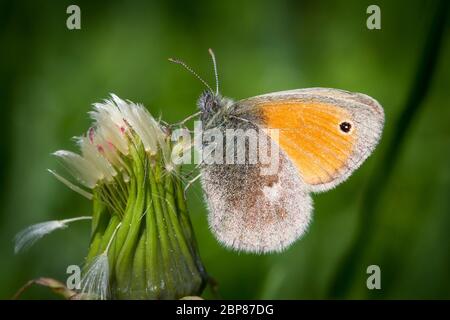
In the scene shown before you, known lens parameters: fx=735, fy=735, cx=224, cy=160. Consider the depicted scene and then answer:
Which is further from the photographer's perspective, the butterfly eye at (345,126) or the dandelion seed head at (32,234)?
the butterfly eye at (345,126)

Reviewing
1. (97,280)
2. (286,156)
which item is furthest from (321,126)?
(97,280)

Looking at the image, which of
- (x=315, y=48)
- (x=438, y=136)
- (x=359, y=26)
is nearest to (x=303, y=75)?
(x=315, y=48)

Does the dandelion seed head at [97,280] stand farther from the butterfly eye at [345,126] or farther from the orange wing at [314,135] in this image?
the butterfly eye at [345,126]

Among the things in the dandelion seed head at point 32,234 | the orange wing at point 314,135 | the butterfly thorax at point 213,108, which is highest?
the butterfly thorax at point 213,108

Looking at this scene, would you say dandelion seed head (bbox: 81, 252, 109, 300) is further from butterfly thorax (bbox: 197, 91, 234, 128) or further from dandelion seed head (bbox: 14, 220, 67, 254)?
butterfly thorax (bbox: 197, 91, 234, 128)

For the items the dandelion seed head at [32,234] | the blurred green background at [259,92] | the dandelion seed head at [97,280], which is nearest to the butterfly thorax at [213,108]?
the blurred green background at [259,92]

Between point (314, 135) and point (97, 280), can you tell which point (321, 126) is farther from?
point (97, 280)
